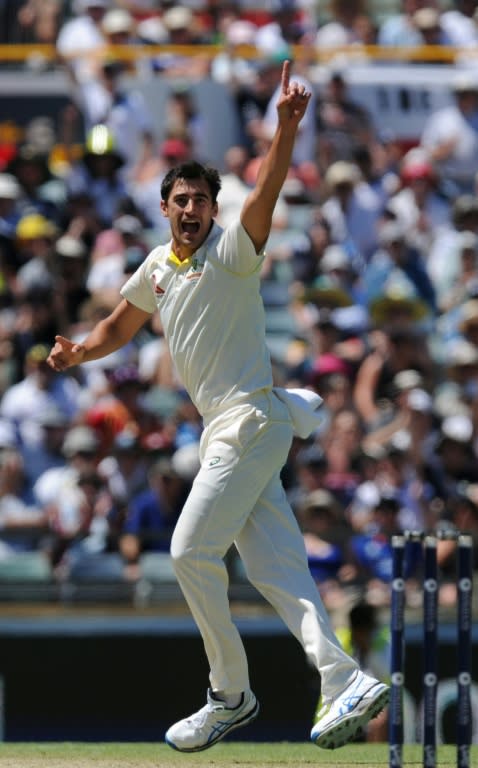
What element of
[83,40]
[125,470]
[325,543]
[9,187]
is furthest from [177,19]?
[325,543]

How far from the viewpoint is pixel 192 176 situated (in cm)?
664

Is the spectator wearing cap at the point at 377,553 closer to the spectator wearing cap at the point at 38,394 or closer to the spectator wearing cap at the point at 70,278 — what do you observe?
the spectator wearing cap at the point at 38,394

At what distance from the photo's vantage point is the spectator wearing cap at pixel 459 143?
600 inches

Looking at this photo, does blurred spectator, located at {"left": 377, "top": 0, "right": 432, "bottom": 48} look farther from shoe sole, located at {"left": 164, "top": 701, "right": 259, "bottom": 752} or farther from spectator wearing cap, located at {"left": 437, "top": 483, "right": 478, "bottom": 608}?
shoe sole, located at {"left": 164, "top": 701, "right": 259, "bottom": 752}

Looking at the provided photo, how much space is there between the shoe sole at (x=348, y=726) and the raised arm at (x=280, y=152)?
1.81 meters

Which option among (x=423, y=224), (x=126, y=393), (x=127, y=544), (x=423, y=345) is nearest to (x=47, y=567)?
(x=127, y=544)

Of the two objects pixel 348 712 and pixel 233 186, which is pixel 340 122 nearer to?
pixel 233 186

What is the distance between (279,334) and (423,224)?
151 cm

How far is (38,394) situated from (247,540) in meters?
6.39

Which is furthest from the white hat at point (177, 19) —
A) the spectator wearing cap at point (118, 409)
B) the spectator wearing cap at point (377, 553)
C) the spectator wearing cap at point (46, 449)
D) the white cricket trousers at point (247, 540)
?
the white cricket trousers at point (247, 540)

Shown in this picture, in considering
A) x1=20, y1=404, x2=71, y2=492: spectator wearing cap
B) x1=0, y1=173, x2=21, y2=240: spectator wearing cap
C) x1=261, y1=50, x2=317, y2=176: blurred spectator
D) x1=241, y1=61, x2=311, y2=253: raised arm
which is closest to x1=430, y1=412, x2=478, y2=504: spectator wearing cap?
x1=20, y1=404, x2=71, y2=492: spectator wearing cap

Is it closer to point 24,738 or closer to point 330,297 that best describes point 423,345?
point 330,297

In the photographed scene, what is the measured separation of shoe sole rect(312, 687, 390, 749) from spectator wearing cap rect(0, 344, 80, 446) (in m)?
6.55

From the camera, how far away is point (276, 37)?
16641mm
